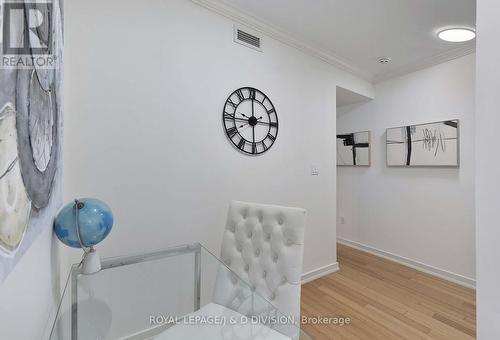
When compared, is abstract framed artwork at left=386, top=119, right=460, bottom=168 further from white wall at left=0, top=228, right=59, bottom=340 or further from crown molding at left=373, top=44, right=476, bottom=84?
white wall at left=0, top=228, right=59, bottom=340

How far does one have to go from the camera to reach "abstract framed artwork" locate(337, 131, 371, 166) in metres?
3.54

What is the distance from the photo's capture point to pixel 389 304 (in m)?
2.20

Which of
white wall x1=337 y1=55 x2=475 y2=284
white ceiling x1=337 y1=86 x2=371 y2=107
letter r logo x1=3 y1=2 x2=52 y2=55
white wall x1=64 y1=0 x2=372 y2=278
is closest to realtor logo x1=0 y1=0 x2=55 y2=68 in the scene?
letter r logo x1=3 y1=2 x2=52 y2=55

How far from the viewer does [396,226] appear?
10.6ft

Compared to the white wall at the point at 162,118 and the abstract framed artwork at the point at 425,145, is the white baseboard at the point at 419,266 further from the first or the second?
the white wall at the point at 162,118

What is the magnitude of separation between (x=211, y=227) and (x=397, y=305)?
1.88 meters

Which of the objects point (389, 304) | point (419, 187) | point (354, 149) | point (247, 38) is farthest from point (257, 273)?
point (354, 149)

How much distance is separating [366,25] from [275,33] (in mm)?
860

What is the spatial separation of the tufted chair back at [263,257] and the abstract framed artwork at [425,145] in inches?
98.9

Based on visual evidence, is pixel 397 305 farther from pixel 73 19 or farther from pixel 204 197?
pixel 73 19

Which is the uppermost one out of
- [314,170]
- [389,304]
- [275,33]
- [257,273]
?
[275,33]

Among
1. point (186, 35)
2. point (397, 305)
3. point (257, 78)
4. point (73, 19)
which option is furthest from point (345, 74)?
point (73, 19)

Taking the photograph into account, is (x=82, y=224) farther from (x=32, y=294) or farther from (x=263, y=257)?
(x=263, y=257)

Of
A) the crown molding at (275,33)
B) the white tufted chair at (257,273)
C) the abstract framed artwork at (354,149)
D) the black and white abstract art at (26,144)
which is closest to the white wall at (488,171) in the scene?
the white tufted chair at (257,273)
